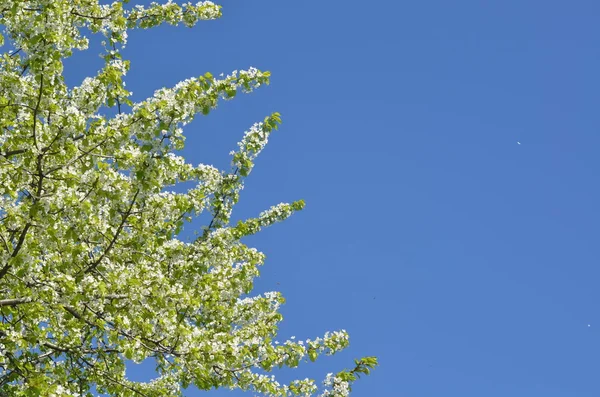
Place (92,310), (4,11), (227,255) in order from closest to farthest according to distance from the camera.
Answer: (92,310) < (4,11) < (227,255)

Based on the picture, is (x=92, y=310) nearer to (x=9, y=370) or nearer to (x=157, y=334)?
(x=157, y=334)

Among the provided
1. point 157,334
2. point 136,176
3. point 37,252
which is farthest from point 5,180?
point 157,334

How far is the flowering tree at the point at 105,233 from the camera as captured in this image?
808 cm

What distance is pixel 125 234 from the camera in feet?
34.5

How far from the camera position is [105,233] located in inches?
361

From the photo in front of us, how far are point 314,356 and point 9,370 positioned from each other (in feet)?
16.7

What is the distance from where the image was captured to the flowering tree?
26.5 ft

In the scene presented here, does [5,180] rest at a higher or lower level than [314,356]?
higher

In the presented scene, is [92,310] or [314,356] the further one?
[314,356]

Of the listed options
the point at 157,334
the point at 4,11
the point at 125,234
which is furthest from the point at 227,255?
the point at 4,11

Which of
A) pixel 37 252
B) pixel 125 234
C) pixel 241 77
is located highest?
pixel 241 77

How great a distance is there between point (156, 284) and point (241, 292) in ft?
11.0

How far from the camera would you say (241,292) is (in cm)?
1202

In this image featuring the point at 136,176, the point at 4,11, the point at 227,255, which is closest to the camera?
the point at 136,176
